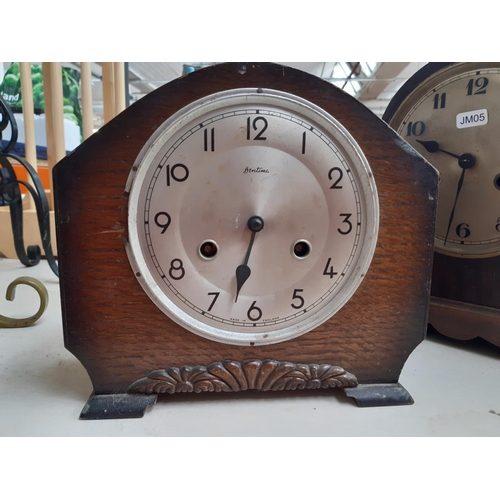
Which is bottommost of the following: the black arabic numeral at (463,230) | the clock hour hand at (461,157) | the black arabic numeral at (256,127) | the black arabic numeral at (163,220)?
the black arabic numeral at (463,230)

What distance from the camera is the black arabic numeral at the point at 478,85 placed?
906 mm

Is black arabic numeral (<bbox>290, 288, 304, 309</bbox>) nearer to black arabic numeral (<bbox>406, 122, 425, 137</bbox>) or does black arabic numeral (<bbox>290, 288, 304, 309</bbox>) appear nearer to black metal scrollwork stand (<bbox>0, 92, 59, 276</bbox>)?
black arabic numeral (<bbox>406, 122, 425, 137</bbox>)

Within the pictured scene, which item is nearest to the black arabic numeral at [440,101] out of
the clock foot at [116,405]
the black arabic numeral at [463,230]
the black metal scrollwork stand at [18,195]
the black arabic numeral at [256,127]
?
the black arabic numeral at [463,230]

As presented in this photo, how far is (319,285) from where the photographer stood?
0.73 metres

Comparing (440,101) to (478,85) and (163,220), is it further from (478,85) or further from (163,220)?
(163,220)

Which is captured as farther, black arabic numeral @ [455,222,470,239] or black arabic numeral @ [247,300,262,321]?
black arabic numeral @ [455,222,470,239]

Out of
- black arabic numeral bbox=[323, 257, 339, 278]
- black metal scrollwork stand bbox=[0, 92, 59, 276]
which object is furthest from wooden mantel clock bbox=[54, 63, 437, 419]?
black metal scrollwork stand bbox=[0, 92, 59, 276]

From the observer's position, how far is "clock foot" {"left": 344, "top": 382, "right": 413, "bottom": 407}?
0.74m

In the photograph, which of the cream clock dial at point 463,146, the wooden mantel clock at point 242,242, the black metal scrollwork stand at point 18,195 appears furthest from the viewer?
the black metal scrollwork stand at point 18,195

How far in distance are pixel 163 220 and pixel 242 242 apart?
0.45 feet

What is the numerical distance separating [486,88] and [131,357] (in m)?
0.91

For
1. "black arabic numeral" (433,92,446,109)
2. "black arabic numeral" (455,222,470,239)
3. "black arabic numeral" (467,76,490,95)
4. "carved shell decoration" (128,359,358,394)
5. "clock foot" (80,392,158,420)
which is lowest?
"clock foot" (80,392,158,420)

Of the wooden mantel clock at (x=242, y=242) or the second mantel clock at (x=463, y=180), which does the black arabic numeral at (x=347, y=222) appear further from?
the second mantel clock at (x=463, y=180)

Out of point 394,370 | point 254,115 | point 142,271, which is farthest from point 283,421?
point 254,115
